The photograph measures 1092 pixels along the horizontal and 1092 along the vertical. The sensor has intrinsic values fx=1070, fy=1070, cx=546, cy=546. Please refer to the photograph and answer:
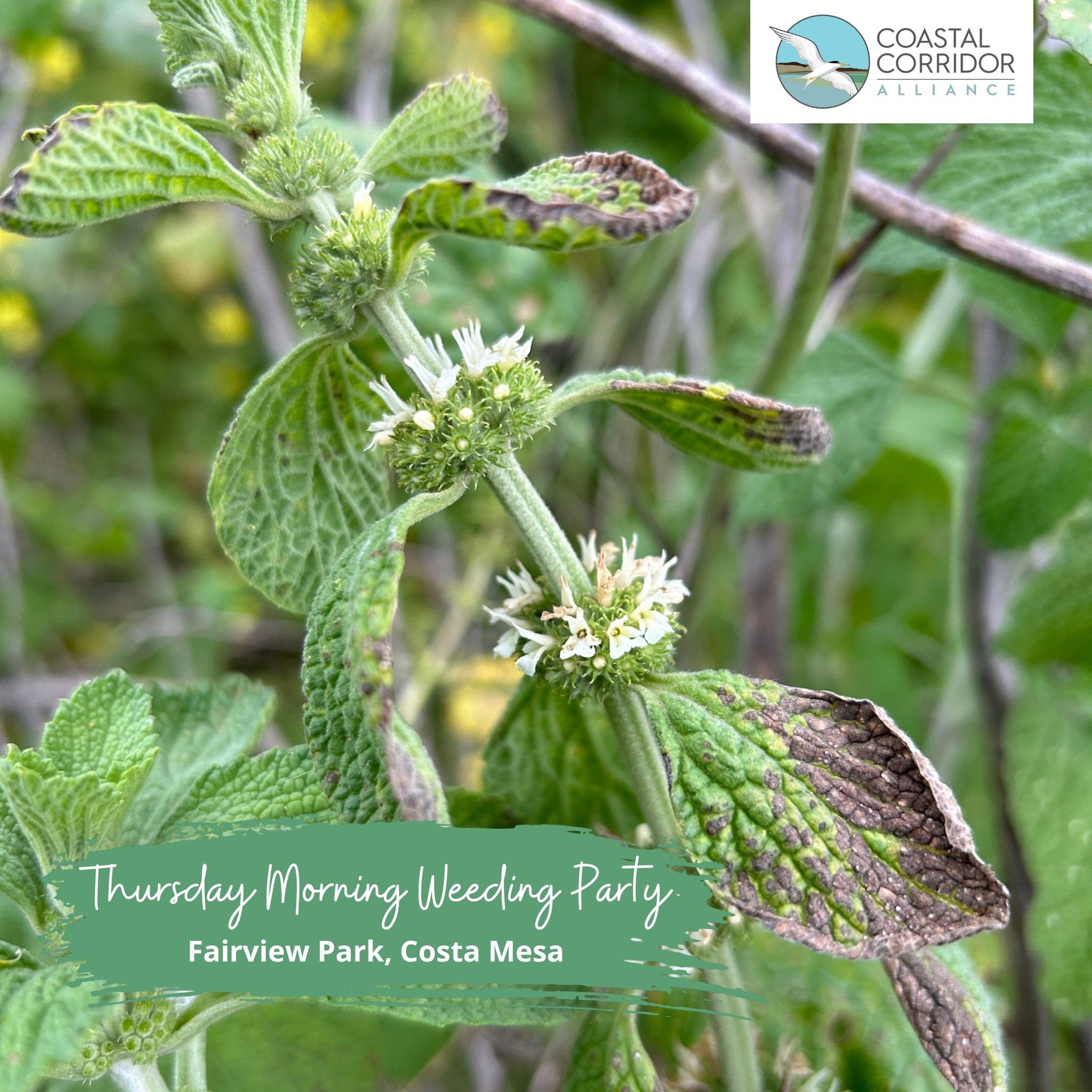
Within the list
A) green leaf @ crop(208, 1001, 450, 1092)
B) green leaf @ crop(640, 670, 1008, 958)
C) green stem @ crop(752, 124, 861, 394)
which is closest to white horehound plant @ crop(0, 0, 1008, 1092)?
green leaf @ crop(640, 670, 1008, 958)

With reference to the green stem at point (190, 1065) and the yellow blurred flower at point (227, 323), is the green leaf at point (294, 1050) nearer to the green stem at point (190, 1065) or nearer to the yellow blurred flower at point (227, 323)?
the green stem at point (190, 1065)

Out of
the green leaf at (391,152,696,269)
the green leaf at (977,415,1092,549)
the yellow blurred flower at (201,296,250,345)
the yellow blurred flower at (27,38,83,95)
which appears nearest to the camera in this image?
the green leaf at (391,152,696,269)

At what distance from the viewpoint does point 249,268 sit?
1614 millimetres

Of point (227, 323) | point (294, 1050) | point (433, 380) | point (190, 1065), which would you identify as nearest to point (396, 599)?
point (433, 380)

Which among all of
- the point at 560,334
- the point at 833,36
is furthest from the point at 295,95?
the point at 560,334

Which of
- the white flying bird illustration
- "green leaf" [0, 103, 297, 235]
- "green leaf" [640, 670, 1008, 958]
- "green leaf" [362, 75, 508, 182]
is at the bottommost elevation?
"green leaf" [640, 670, 1008, 958]

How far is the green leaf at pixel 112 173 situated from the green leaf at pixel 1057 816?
34.0 inches

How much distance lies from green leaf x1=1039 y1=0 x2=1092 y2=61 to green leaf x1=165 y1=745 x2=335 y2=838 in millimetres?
639

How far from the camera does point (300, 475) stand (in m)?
0.67

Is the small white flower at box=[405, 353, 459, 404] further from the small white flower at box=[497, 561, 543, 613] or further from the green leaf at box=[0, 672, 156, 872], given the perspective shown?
the green leaf at box=[0, 672, 156, 872]

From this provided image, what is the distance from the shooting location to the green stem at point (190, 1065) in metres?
0.64

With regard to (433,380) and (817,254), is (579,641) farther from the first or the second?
(817,254)

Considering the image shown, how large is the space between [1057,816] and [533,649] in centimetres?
67

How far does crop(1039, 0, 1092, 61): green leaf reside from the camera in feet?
2.16
